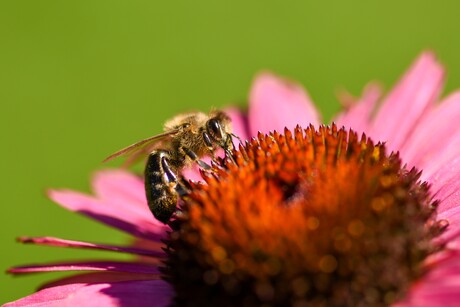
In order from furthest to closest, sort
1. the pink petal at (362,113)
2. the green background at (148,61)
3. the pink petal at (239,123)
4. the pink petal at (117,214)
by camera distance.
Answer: the green background at (148,61), the pink petal at (239,123), the pink petal at (362,113), the pink petal at (117,214)

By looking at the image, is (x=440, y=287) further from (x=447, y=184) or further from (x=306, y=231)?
(x=447, y=184)

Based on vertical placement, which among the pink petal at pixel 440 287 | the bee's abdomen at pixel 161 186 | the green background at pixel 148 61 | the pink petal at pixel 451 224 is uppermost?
the green background at pixel 148 61

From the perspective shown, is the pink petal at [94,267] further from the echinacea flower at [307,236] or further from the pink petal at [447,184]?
the pink petal at [447,184]

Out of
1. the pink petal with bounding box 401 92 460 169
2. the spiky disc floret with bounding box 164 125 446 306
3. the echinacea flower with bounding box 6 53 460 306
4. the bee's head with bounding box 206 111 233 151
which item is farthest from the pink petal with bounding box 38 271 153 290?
the pink petal with bounding box 401 92 460 169

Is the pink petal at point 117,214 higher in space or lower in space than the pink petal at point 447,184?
higher

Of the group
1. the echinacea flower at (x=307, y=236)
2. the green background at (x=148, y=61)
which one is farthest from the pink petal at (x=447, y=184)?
the green background at (x=148, y=61)

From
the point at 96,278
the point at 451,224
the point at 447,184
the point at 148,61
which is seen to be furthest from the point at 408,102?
the point at 148,61

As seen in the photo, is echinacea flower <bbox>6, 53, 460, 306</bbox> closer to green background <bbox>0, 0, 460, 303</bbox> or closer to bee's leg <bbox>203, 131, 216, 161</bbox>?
bee's leg <bbox>203, 131, 216, 161</bbox>
